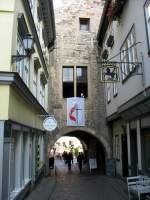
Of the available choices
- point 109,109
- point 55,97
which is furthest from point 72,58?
point 109,109

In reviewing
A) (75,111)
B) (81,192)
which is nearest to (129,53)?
(81,192)

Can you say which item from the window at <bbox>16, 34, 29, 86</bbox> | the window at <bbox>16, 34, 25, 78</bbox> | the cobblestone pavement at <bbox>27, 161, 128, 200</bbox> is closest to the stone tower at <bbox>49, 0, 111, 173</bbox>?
the cobblestone pavement at <bbox>27, 161, 128, 200</bbox>

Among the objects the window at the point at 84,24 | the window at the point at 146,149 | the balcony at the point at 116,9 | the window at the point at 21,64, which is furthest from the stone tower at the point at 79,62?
the window at the point at 21,64

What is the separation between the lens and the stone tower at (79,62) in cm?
2102

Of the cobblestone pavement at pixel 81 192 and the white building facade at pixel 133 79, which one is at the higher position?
the white building facade at pixel 133 79

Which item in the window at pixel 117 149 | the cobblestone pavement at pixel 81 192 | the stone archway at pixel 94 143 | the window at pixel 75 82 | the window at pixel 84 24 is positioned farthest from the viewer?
the window at pixel 84 24

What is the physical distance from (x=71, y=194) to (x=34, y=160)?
8.06ft

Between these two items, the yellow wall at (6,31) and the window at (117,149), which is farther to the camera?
the window at (117,149)

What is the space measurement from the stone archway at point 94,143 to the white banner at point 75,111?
400 millimetres

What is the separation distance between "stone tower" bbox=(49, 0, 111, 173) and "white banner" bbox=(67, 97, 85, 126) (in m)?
0.27

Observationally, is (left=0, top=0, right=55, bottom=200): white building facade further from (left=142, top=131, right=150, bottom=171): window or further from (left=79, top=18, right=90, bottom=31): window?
(left=79, top=18, right=90, bottom=31): window

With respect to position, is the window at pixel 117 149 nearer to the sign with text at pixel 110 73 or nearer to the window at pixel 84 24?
the sign with text at pixel 110 73

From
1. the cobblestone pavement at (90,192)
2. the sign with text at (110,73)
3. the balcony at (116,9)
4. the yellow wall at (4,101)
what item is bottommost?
the cobblestone pavement at (90,192)

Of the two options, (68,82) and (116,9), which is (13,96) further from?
(68,82)
